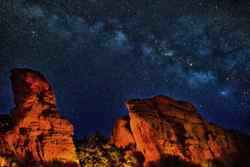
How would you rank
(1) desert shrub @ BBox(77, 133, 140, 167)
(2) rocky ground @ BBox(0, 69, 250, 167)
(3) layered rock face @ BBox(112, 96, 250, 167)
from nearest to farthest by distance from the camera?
(2) rocky ground @ BBox(0, 69, 250, 167), (1) desert shrub @ BBox(77, 133, 140, 167), (3) layered rock face @ BBox(112, 96, 250, 167)

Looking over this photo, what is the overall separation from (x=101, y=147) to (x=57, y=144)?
7.39 m

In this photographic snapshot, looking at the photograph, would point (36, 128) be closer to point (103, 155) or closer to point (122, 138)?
point (103, 155)

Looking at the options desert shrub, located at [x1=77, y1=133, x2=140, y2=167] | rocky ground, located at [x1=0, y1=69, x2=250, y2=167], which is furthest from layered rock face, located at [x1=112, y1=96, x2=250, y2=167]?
desert shrub, located at [x1=77, y1=133, x2=140, y2=167]

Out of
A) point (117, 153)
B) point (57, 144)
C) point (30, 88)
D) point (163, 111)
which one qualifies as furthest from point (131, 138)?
point (30, 88)

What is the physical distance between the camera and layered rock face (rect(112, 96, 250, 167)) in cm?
3300

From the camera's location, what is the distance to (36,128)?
94.9 ft

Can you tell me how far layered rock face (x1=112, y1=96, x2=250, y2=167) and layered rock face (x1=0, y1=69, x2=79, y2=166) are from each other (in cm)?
793

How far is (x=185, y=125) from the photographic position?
36.1 m

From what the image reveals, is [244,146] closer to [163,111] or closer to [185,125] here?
[185,125]

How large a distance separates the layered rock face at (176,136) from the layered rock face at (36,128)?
7927mm

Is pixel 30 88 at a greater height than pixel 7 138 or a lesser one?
greater

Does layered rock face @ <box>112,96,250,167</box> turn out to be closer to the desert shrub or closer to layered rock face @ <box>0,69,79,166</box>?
the desert shrub

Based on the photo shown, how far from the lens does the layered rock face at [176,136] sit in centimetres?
3300

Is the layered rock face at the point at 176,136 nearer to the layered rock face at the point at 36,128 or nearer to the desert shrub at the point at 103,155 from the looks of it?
the desert shrub at the point at 103,155
